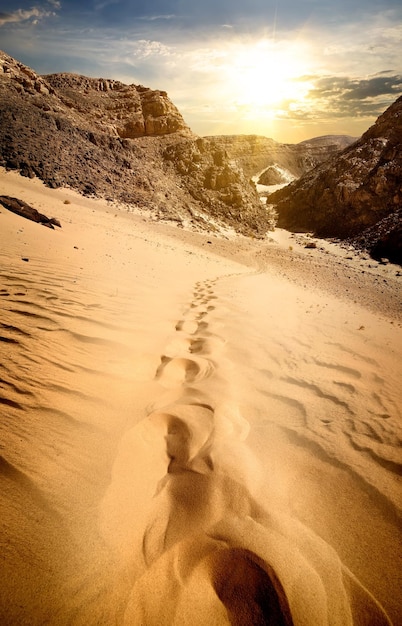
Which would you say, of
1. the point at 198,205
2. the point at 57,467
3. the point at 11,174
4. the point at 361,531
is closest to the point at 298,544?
the point at 361,531

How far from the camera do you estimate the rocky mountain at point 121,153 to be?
16.6 metres

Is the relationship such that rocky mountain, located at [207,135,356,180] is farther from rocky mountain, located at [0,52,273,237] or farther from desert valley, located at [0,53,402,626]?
desert valley, located at [0,53,402,626]

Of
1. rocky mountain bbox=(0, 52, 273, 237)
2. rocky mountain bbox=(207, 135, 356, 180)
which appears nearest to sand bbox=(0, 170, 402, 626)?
rocky mountain bbox=(0, 52, 273, 237)

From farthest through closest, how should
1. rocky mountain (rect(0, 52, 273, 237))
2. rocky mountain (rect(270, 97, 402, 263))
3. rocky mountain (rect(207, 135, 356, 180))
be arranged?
1. rocky mountain (rect(207, 135, 356, 180))
2. rocky mountain (rect(270, 97, 402, 263))
3. rocky mountain (rect(0, 52, 273, 237))

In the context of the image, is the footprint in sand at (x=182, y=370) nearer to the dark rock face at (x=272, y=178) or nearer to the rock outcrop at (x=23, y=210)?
the rock outcrop at (x=23, y=210)

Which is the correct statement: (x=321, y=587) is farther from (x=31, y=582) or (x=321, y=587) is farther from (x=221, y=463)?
(x=31, y=582)

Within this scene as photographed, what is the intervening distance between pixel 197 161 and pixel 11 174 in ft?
50.8

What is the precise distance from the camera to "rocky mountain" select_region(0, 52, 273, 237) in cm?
1658

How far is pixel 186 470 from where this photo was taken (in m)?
1.78

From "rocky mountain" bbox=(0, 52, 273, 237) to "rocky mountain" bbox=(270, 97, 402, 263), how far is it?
5.87 metres

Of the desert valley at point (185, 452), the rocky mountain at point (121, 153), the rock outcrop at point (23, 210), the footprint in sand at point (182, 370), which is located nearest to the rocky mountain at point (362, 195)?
the rocky mountain at point (121, 153)

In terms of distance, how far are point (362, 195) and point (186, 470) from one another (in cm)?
2807

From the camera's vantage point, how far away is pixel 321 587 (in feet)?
4.24

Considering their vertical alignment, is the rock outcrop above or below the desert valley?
above
